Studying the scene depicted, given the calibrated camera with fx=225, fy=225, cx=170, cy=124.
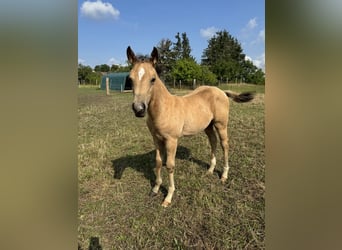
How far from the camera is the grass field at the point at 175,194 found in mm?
1125

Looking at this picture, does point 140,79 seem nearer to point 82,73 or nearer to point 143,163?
point 82,73

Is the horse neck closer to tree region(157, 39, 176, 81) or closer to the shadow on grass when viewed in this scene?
tree region(157, 39, 176, 81)

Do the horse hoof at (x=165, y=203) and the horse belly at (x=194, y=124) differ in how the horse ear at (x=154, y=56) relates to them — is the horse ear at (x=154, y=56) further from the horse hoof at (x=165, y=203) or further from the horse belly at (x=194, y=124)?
the horse hoof at (x=165, y=203)

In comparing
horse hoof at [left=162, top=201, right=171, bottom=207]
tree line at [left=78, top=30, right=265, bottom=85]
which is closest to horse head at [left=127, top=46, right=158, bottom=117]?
tree line at [left=78, top=30, right=265, bottom=85]

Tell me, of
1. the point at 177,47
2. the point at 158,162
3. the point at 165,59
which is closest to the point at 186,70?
the point at 165,59

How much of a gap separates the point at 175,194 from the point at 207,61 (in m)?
0.90

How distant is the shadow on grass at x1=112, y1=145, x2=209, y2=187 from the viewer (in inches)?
69.0

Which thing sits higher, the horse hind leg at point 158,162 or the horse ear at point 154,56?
the horse ear at point 154,56

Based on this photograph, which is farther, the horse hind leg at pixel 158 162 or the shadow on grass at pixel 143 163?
the shadow on grass at pixel 143 163

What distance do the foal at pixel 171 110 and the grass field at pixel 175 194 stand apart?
0.13 m

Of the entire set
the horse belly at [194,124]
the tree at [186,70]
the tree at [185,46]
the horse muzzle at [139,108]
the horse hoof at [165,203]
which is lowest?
the horse hoof at [165,203]

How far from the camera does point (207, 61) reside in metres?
1.25

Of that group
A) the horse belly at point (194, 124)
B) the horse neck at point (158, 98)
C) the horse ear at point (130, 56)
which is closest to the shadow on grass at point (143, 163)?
the horse belly at point (194, 124)

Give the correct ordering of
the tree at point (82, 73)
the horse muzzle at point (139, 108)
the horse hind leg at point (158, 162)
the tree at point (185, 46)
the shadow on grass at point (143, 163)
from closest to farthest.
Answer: the tree at point (82, 73), the horse muzzle at point (139, 108), the tree at point (185, 46), the horse hind leg at point (158, 162), the shadow on grass at point (143, 163)
